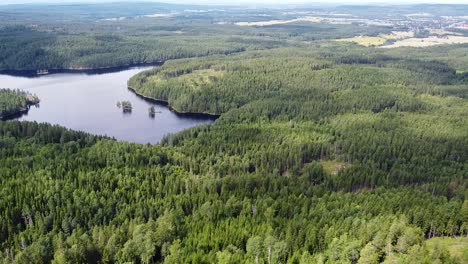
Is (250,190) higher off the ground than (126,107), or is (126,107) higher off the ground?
(126,107)

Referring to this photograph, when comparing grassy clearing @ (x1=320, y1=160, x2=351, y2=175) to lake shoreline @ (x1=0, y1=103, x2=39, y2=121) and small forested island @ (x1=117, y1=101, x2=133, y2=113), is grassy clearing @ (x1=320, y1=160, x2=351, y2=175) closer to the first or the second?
small forested island @ (x1=117, y1=101, x2=133, y2=113)

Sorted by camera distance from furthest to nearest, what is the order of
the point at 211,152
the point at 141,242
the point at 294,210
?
the point at 211,152 < the point at 294,210 < the point at 141,242

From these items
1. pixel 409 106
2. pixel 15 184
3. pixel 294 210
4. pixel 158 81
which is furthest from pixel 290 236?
pixel 158 81

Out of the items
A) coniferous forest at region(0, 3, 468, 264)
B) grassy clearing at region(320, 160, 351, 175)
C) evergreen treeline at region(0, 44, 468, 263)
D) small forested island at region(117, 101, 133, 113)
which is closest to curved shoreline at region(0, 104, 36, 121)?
small forested island at region(117, 101, 133, 113)

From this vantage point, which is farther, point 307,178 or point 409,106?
point 409,106

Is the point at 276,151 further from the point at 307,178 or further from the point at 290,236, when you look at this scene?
the point at 290,236

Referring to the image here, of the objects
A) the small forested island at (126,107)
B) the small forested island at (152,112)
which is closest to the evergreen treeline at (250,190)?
the small forested island at (152,112)

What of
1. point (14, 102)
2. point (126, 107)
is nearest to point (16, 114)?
point (14, 102)

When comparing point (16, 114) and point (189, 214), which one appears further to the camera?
point (16, 114)

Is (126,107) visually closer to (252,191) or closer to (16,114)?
(16,114)
